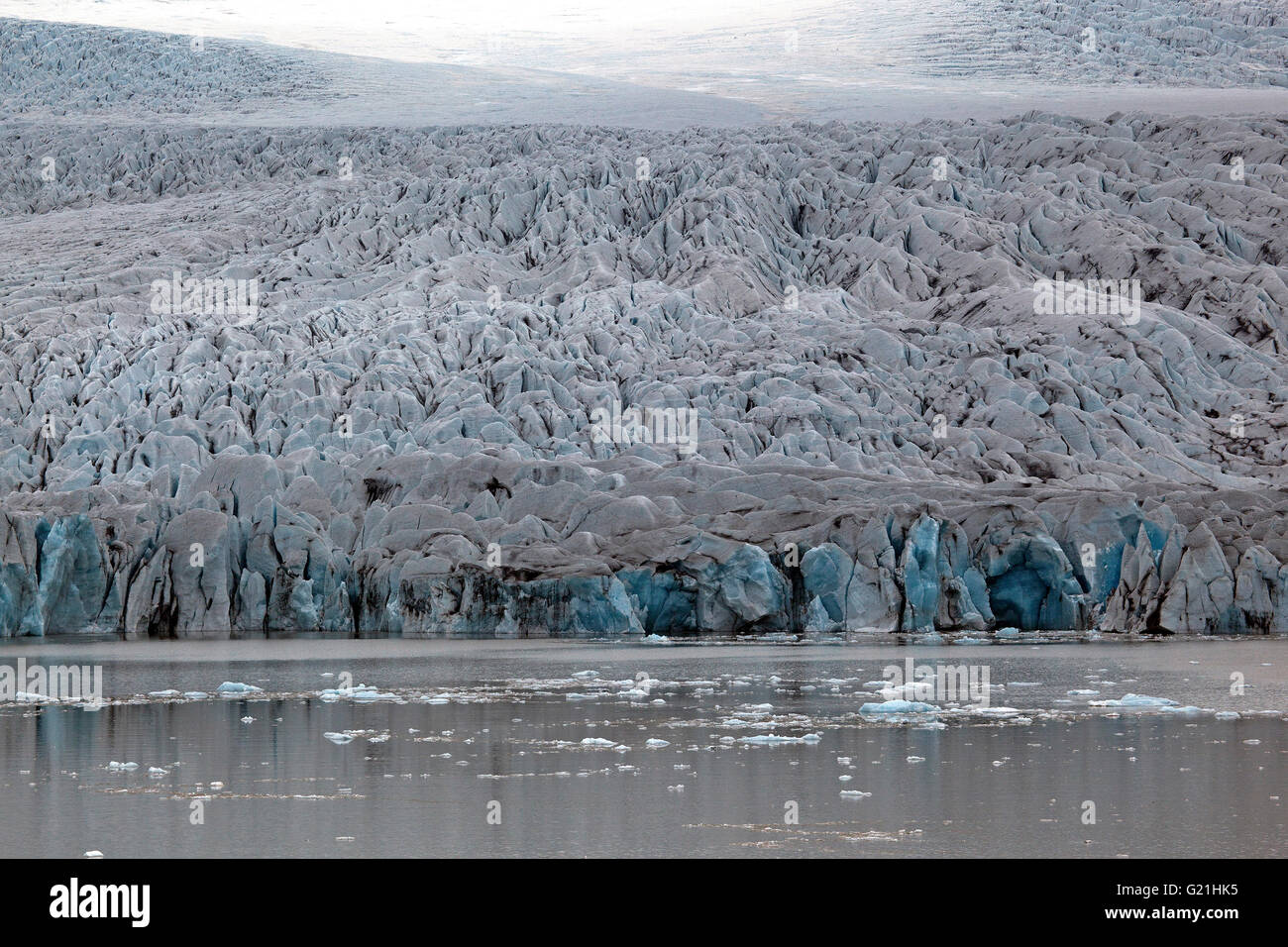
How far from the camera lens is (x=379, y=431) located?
54.5 meters

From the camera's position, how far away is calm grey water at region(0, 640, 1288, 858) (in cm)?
1094

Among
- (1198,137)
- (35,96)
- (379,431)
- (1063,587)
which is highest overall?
(35,96)

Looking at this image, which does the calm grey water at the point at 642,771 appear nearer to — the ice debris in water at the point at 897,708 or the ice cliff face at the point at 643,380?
the ice debris in water at the point at 897,708

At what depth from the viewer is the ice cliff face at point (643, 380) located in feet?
124

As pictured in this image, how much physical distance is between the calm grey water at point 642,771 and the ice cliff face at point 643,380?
13316mm

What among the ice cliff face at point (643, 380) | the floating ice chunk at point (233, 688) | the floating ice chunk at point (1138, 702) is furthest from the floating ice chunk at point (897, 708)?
the ice cliff face at point (643, 380)

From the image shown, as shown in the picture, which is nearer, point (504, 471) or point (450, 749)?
point (450, 749)

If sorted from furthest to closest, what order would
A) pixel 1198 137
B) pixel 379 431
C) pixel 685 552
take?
pixel 1198 137
pixel 379 431
pixel 685 552

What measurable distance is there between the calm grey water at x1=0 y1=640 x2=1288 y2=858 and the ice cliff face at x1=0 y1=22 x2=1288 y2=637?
13316mm

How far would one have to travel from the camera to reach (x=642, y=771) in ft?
46.0

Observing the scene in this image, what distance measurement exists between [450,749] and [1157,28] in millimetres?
120412

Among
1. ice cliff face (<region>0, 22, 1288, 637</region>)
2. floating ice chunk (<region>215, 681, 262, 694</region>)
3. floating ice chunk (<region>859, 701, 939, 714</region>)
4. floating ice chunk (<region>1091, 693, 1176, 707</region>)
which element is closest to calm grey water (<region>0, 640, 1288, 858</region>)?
floating ice chunk (<region>1091, 693, 1176, 707</region>)

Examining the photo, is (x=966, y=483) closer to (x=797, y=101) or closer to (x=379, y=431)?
(x=379, y=431)
